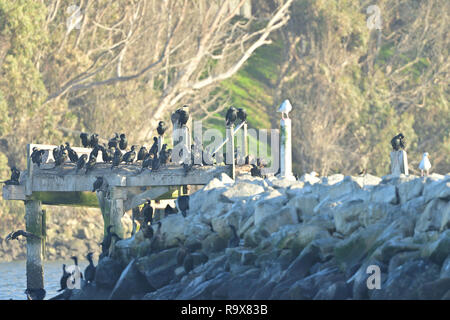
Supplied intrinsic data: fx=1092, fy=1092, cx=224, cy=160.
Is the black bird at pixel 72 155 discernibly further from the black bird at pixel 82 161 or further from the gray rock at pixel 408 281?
the gray rock at pixel 408 281

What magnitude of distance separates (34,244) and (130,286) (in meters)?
9.07

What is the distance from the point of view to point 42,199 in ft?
97.3

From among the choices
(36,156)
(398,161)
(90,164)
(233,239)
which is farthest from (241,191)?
(36,156)

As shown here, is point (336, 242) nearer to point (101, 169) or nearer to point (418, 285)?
point (418, 285)

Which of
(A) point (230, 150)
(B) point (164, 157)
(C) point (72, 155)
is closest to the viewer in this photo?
(A) point (230, 150)

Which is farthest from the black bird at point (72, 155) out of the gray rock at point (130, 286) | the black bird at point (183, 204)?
the gray rock at point (130, 286)

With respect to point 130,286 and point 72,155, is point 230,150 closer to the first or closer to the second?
point 72,155

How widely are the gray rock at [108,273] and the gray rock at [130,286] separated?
0.79m

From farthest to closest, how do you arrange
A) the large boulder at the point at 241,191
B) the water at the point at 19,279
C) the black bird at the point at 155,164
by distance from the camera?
the water at the point at 19,279 < the black bird at the point at 155,164 < the large boulder at the point at 241,191

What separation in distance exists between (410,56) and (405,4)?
298cm

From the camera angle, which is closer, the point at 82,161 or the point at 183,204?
the point at 183,204

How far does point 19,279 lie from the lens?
36.0 meters

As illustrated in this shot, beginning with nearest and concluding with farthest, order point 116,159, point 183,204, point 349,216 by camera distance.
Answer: point 349,216 → point 183,204 → point 116,159

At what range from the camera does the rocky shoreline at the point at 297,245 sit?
17.5m
